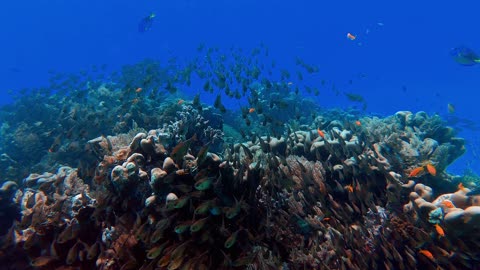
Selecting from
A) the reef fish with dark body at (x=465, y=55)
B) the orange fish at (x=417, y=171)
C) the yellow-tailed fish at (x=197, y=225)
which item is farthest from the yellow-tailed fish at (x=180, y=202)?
the reef fish with dark body at (x=465, y=55)

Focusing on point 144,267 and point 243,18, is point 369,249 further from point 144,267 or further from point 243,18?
point 243,18

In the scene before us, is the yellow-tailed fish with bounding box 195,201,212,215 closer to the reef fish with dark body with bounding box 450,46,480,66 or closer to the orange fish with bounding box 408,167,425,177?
the orange fish with bounding box 408,167,425,177

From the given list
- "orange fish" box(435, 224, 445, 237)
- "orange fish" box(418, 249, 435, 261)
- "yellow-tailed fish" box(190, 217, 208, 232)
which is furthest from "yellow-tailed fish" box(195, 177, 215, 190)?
"orange fish" box(435, 224, 445, 237)

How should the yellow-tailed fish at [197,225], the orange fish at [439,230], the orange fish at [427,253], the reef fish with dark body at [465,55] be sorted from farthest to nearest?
the reef fish with dark body at [465,55] < the orange fish at [439,230] < the orange fish at [427,253] < the yellow-tailed fish at [197,225]

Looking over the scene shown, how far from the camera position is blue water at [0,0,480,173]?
8600 cm

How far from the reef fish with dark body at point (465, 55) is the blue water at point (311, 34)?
7343 centimetres

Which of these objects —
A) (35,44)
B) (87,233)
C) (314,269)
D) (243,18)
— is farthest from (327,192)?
(35,44)

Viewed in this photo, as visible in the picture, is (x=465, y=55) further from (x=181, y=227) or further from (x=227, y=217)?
(x=181, y=227)

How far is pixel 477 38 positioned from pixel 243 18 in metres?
71.4

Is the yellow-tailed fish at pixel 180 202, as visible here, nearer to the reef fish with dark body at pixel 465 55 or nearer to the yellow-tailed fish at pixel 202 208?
the yellow-tailed fish at pixel 202 208

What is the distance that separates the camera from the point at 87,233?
5078 millimetres

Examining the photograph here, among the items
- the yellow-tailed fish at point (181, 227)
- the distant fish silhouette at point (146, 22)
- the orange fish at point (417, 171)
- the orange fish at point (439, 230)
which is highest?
the distant fish silhouette at point (146, 22)

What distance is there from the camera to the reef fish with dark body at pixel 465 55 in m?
10.0

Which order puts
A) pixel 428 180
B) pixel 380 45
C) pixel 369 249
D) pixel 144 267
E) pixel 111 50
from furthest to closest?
pixel 111 50, pixel 380 45, pixel 428 180, pixel 369 249, pixel 144 267
